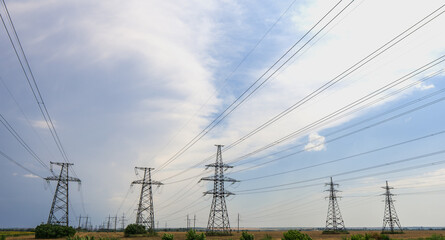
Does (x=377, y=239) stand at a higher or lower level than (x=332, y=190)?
lower

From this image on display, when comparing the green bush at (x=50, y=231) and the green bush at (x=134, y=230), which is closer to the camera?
the green bush at (x=50, y=231)

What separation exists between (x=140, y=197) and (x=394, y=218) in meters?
75.5

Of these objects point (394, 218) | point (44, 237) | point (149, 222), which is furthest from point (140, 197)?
point (394, 218)

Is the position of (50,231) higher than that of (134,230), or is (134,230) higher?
(50,231)

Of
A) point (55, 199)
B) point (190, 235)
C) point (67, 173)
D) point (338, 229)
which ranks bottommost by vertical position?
point (338, 229)

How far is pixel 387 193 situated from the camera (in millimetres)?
95562

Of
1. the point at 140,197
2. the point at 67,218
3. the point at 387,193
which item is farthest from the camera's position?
the point at 387,193

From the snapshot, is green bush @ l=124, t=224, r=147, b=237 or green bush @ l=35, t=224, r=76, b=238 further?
green bush @ l=124, t=224, r=147, b=237

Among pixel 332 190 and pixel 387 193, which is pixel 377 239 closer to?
pixel 332 190

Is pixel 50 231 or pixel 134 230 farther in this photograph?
pixel 134 230

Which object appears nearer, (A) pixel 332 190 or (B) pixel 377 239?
(B) pixel 377 239

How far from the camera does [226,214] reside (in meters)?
64.4

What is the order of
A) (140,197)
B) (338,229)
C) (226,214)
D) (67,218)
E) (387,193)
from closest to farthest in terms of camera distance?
(226,214)
(67,218)
(140,197)
(338,229)
(387,193)

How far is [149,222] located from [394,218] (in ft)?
238
